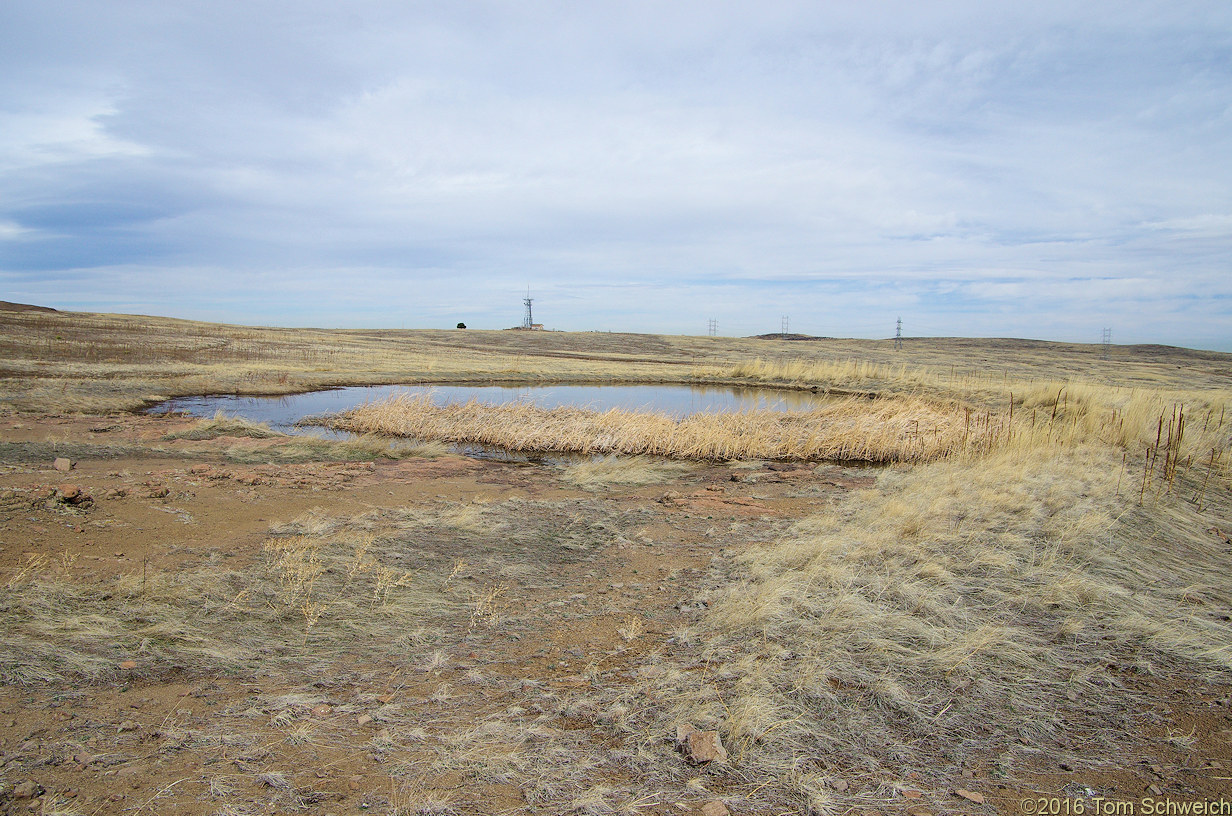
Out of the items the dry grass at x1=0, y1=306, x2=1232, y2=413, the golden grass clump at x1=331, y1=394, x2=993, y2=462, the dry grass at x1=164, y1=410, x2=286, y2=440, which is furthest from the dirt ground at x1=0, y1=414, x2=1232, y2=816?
the dry grass at x1=0, y1=306, x2=1232, y2=413

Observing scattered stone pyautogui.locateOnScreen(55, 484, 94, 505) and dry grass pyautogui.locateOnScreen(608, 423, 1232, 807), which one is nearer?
dry grass pyautogui.locateOnScreen(608, 423, 1232, 807)

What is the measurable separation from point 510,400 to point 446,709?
18.1 metres

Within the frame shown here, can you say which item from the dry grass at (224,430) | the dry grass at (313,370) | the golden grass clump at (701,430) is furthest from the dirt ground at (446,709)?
the dry grass at (313,370)

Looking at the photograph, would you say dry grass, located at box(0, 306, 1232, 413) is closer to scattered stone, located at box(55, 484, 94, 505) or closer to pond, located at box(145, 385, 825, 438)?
pond, located at box(145, 385, 825, 438)

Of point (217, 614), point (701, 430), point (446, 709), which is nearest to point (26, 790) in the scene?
point (446, 709)

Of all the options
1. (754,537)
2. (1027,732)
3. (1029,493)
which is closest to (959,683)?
(1027,732)

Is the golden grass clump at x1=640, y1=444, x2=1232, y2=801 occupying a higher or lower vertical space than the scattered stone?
lower

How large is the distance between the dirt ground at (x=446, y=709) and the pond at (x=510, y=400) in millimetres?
11478

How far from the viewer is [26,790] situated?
3061 millimetres

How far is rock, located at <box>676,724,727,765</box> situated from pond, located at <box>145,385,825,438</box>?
51.3 ft

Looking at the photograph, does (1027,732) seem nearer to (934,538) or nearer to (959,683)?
(959,683)

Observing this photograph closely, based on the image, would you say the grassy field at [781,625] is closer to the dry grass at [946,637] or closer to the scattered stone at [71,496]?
the dry grass at [946,637]

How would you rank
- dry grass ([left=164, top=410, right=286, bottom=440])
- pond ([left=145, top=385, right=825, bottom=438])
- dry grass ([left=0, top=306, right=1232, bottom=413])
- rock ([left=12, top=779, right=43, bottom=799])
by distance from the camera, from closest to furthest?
rock ([left=12, top=779, right=43, bottom=799]) → dry grass ([left=164, top=410, right=286, bottom=440]) → pond ([left=145, top=385, right=825, bottom=438]) → dry grass ([left=0, top=306, right=1232, bottom=413])

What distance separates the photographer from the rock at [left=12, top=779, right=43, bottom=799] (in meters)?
3.03
